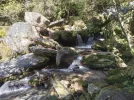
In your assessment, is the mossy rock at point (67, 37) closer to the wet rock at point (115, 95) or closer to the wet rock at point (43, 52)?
the wet rock at point (43, 52)

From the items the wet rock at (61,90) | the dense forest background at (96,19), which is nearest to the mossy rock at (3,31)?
the dense forest background at (96,19)

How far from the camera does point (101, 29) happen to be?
14.8 meters

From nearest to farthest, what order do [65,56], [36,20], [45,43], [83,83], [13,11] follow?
[83,83] < [65,56] < [45,43] < [36,20] < [13,11]

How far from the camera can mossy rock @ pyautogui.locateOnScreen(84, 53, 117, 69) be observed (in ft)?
32.6

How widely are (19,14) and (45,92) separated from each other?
1051cm

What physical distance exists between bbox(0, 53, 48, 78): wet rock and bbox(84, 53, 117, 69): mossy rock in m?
2.12

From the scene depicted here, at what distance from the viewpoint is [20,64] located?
10.8m

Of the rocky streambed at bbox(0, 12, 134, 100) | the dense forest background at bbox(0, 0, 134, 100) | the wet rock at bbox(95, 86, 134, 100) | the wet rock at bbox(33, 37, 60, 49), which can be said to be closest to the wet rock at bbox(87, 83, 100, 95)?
the rocky streambed at bbox(0, 12, 134, 100)

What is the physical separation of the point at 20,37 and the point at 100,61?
525 centimetres

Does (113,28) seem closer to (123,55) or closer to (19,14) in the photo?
(123,55)

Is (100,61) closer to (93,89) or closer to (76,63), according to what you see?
(76,63)

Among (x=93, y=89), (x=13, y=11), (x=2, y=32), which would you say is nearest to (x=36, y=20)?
(x=13, y=11)

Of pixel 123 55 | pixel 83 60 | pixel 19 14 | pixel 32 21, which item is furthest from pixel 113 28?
pixel 19 14

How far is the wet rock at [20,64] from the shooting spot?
1046 cm
